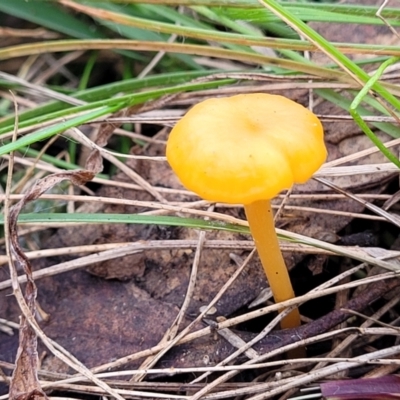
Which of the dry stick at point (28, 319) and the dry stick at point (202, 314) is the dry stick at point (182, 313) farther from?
the dry stick at point (28, 319)

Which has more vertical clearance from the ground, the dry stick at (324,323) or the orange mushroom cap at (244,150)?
the orange mushroom cap at (244,150)

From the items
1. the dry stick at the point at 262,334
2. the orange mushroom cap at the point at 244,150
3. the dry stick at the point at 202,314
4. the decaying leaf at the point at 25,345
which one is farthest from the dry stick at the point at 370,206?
the decaying leaf at the point at 25,345

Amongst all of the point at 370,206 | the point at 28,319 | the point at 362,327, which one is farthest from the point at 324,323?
the point at 28,319

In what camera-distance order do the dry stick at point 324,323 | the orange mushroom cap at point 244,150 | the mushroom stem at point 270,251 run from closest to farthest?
the orange mushroom cap at point 244,150
the mushroom stem at point 270,251
the dry stick at point 324,323

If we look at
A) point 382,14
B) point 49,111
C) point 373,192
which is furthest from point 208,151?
point 49,111

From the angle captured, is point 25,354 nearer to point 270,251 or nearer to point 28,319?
point 28,319

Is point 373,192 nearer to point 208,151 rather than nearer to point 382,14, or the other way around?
point 382,14

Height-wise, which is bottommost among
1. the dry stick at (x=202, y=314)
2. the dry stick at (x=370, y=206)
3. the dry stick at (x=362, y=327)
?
the dry stick at (x=362, y=327)
